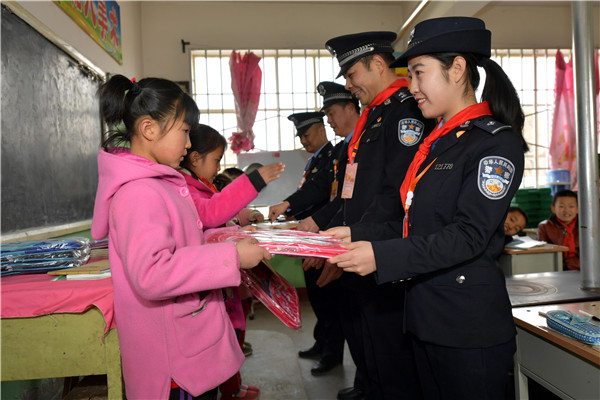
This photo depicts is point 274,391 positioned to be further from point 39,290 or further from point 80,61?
point 80,61

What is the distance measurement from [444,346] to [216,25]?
613cm

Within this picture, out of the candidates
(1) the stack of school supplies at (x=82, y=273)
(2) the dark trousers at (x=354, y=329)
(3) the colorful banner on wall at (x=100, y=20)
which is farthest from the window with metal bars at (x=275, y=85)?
(1) the stack of school supplies at (x=82, y=273)

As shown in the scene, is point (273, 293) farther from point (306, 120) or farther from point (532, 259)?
point (532, 259)

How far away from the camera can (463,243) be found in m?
1.19

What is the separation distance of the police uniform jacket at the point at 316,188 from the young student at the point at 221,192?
1093 mm

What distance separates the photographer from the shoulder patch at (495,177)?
3.87 feet

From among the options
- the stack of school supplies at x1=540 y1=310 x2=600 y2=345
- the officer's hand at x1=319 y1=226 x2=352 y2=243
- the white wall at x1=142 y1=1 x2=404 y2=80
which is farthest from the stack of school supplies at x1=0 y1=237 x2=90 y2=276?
the white wall at x1=142 y1=1 x2=404 y2=80

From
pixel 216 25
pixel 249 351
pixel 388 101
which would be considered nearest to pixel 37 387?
pixel 249 351

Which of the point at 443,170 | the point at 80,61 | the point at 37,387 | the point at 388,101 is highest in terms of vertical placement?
the point at 80,61

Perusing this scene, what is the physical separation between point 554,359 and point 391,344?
0.70m

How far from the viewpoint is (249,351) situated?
3.38 meters

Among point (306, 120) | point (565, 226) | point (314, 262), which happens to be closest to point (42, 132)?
point (314, 262)

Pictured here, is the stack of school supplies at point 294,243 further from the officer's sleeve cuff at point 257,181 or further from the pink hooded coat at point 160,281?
the officer's sleeve cuff at point 257,181

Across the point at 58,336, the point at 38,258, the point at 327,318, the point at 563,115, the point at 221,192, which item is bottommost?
the point at 327,318
